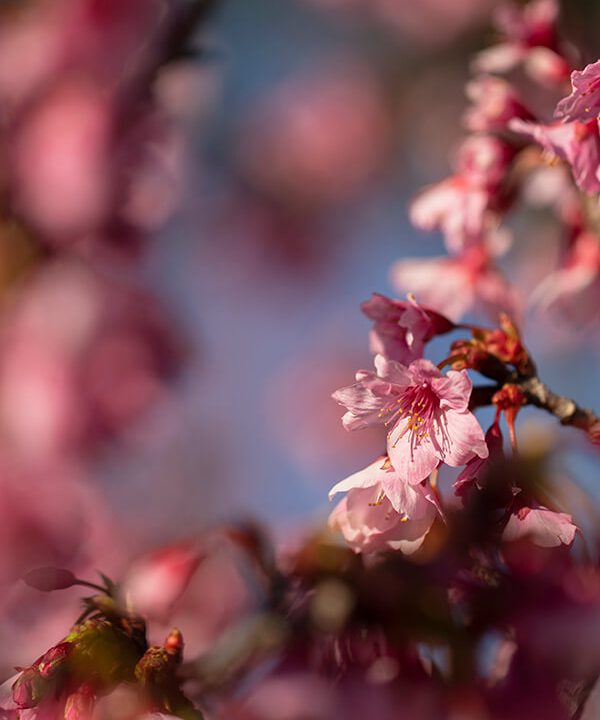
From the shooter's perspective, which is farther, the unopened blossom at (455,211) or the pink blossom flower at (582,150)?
the unopened blossom at (455,211)

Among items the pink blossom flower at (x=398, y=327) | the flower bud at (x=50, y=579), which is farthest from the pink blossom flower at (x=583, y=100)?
the flower bud at (x=50, y=579)

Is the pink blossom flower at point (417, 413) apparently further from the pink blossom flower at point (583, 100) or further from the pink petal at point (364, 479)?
the pink blossom flower at point (583, 100)

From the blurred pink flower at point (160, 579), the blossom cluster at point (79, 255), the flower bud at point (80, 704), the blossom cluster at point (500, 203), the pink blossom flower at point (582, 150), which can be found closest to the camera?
the flower bud at point (80, 704)

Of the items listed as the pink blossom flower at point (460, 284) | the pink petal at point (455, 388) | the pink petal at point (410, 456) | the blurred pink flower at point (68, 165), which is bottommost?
the pink petal at point (410, 456)

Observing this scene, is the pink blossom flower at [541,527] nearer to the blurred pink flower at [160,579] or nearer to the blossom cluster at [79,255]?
the blurred pink flower at [160,579]

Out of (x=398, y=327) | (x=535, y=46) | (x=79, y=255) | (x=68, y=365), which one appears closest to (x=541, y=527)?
(x=398, y=327)

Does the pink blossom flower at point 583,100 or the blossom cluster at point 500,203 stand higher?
the blossom cluster at point 500,203

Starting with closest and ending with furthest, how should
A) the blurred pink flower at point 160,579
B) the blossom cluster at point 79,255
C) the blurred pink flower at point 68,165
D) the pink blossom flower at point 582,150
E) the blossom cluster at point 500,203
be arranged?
the pink blossom flower at point 582,150 < the blurred pink flower at point 160,579 < the blossom cluster at point 500,203 < the blossom cluster at point 79,255 < the blurred pink flower at point 68,165

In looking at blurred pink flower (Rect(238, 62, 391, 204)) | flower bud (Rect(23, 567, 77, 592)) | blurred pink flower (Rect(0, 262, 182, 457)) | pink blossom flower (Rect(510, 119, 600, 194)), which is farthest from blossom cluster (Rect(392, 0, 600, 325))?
blurred pink flower (Rect(238, 62, 391, 204))
